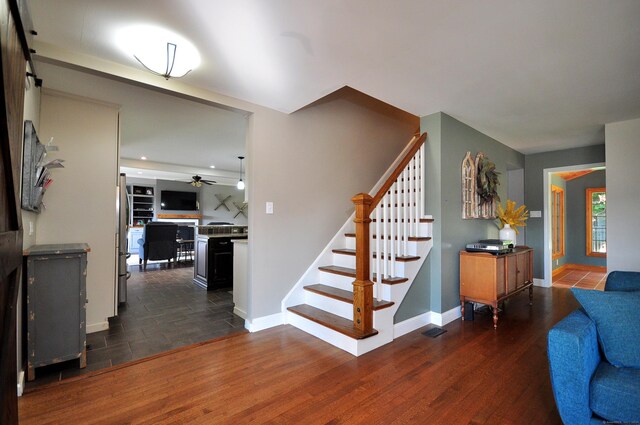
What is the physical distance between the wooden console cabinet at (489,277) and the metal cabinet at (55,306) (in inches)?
149

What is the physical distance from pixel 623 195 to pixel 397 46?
3610mm

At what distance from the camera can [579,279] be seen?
591 centimetres

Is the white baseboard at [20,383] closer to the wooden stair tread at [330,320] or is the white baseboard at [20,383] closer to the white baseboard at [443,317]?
the wooden stair tread at [330,320]

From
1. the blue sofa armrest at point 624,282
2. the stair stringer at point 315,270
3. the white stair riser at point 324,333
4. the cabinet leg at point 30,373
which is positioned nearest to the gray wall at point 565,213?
the blue sofa armrest at point 624,282

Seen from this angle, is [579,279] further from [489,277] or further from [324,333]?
[324,333]

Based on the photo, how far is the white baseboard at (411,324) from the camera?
2.97 metres

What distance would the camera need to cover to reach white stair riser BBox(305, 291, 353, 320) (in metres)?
2.94

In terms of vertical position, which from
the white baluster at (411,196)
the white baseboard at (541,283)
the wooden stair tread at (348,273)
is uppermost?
the white baluster at (411,196)

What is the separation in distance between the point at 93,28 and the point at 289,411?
267cm

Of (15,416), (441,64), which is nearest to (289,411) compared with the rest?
(15,416)

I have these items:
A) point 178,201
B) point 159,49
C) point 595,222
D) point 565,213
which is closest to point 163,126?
point 159,49

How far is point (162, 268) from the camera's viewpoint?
22.6ft

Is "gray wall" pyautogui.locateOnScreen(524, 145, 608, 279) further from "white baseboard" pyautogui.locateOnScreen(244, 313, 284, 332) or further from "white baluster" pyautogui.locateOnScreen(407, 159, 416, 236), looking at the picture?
"white baseboard" pyautogui.locateOnScreen(244, 313, 284, 332)

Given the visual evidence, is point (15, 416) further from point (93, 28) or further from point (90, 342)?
point (90, 342)
